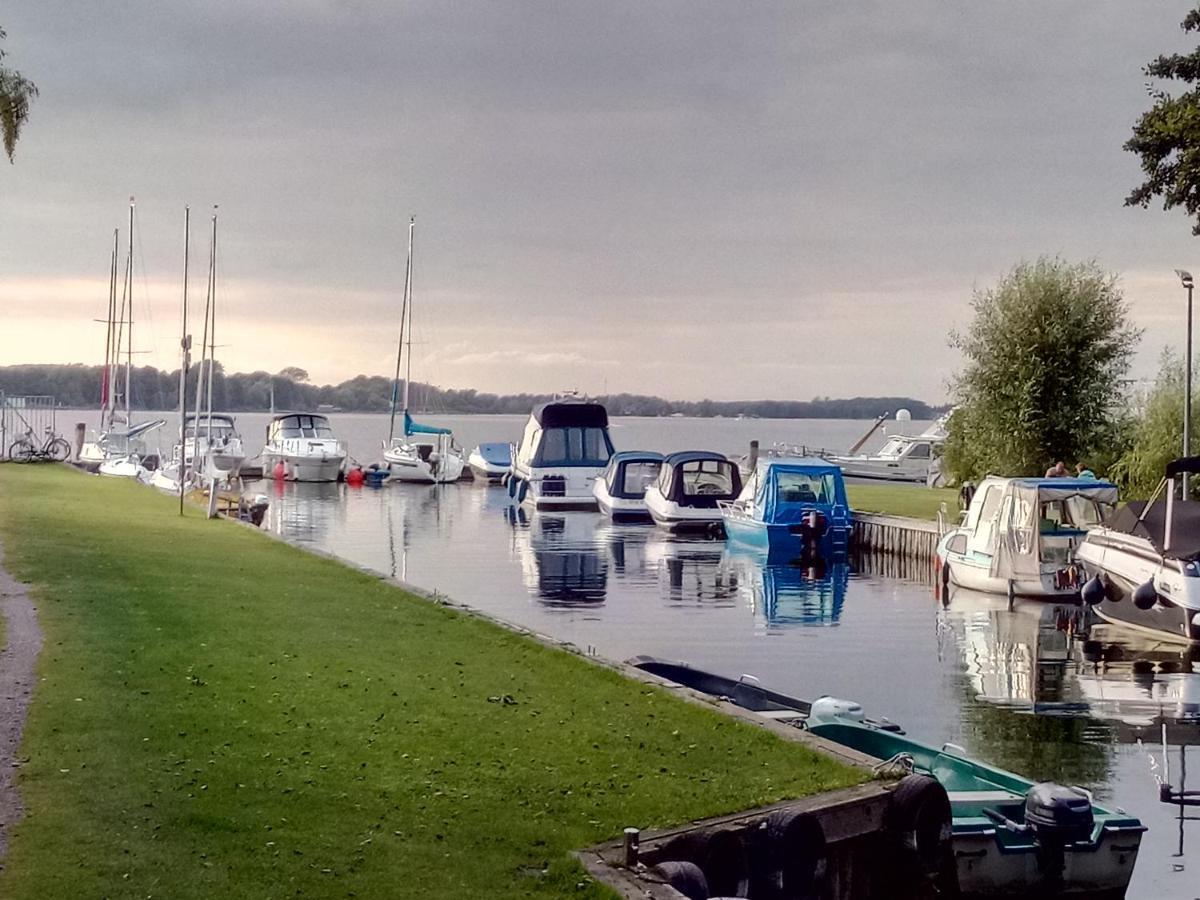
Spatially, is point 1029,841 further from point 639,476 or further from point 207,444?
point 207,444

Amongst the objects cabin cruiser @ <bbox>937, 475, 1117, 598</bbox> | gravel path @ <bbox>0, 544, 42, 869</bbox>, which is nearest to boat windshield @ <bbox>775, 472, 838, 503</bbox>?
cabin cruiser @ <bbox>937, 475, 1117, 598</bbox>

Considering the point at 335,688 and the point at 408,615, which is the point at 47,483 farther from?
the point at 335,688

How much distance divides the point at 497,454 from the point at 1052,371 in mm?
46549

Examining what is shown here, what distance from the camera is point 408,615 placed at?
19172 millimetres

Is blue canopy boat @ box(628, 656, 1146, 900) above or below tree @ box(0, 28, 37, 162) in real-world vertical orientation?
below

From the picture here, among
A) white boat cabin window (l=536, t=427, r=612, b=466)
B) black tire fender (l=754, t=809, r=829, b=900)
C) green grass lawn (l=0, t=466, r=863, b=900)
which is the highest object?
white boat cabin window (l=536, t=427, r=612, b=466)

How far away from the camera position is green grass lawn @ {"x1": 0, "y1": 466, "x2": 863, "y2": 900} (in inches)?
319

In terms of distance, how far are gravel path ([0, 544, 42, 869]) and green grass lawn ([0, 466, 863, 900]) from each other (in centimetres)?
13

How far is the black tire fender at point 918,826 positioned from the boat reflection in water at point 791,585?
1743 centimetres

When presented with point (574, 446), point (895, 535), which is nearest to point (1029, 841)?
point (895, 535)

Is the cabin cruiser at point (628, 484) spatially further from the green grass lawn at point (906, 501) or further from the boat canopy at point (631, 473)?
the green grass lawn at point (906, 501)

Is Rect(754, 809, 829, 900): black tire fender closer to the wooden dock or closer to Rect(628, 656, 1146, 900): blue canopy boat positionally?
Rect(628, 656, 1146, 900): blue canopy boat

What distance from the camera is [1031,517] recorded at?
3173cm

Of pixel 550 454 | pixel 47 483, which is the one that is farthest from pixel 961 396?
pixel 47 483
